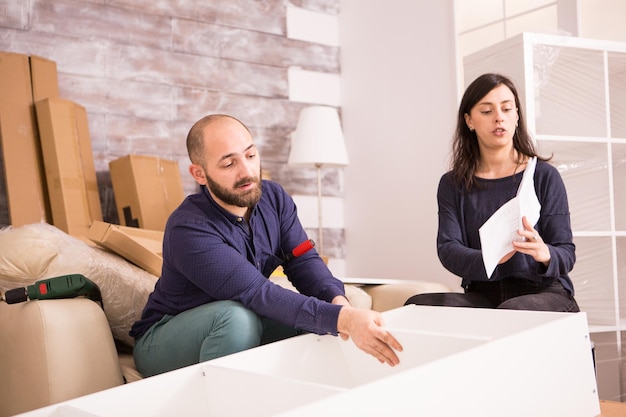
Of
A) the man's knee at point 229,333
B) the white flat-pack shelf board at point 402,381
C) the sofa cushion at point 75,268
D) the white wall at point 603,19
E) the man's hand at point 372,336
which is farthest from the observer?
the white wall at point 603,19

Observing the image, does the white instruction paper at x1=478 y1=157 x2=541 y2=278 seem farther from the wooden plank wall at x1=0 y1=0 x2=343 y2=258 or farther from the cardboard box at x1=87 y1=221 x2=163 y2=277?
the wooden plank wall at x1=0 y1=0 x2=343 y2=258

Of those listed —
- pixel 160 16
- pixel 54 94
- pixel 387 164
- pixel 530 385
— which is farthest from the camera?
pixel 387 164

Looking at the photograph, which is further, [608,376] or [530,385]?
[608,376]

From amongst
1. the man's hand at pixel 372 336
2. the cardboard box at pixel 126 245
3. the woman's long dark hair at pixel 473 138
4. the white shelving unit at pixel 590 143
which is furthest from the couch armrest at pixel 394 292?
the man's hand at pixel 372 336

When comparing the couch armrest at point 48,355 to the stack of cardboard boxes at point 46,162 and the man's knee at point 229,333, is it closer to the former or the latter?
the man's knee at point 229,333

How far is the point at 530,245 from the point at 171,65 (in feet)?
7.00

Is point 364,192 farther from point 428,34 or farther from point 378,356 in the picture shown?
point 378,356

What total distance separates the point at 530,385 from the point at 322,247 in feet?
8.42

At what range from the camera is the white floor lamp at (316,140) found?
3.46 meters

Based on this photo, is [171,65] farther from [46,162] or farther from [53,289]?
[53,289]

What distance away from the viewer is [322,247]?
3.84 meters

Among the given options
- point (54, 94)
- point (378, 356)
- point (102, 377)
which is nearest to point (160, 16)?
point (54, 94)

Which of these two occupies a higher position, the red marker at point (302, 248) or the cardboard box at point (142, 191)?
the cardboard box at point (142, 191)

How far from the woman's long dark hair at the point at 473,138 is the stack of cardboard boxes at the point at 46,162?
44.0 inches
